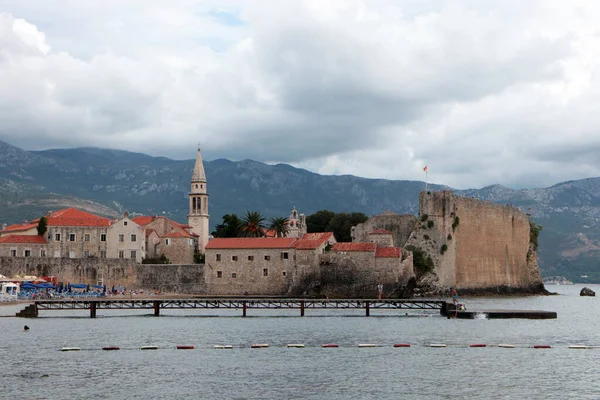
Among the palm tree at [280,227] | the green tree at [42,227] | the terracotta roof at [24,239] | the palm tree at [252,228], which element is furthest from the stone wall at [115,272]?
the palm tree at [280,227]

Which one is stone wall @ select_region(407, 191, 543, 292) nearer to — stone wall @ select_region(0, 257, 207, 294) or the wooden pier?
the wooden pier

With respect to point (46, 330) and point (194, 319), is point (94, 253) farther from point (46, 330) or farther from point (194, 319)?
point (46, 330)

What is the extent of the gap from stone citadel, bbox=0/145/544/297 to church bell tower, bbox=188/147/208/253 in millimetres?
119

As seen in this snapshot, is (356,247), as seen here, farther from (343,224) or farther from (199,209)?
(343,224)

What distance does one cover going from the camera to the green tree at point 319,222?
397 feet

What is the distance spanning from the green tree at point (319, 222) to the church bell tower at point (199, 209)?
2032 cm

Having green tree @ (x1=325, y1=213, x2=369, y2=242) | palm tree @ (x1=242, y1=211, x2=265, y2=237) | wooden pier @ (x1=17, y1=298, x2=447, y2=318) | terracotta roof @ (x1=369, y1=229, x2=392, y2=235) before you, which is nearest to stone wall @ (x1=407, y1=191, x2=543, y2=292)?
terracotta roof @ (x1=369, y1=229, x2=392, y2=235)

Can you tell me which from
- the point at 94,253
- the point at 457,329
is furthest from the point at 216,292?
the point at 457,329

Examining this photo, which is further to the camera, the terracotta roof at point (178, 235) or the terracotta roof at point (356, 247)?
the terracotta roof at point (178, 235)

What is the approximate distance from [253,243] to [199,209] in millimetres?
18114

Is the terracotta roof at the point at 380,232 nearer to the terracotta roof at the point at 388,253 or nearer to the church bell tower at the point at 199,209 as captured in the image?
the terracotta roof at the point at 388,253

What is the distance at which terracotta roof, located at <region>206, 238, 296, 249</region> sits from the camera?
87750 mm

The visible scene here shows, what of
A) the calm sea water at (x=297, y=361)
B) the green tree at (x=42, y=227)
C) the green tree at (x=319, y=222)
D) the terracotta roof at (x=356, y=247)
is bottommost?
the calm sea water at (x=297, y=361)

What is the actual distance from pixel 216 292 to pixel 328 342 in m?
40.6
